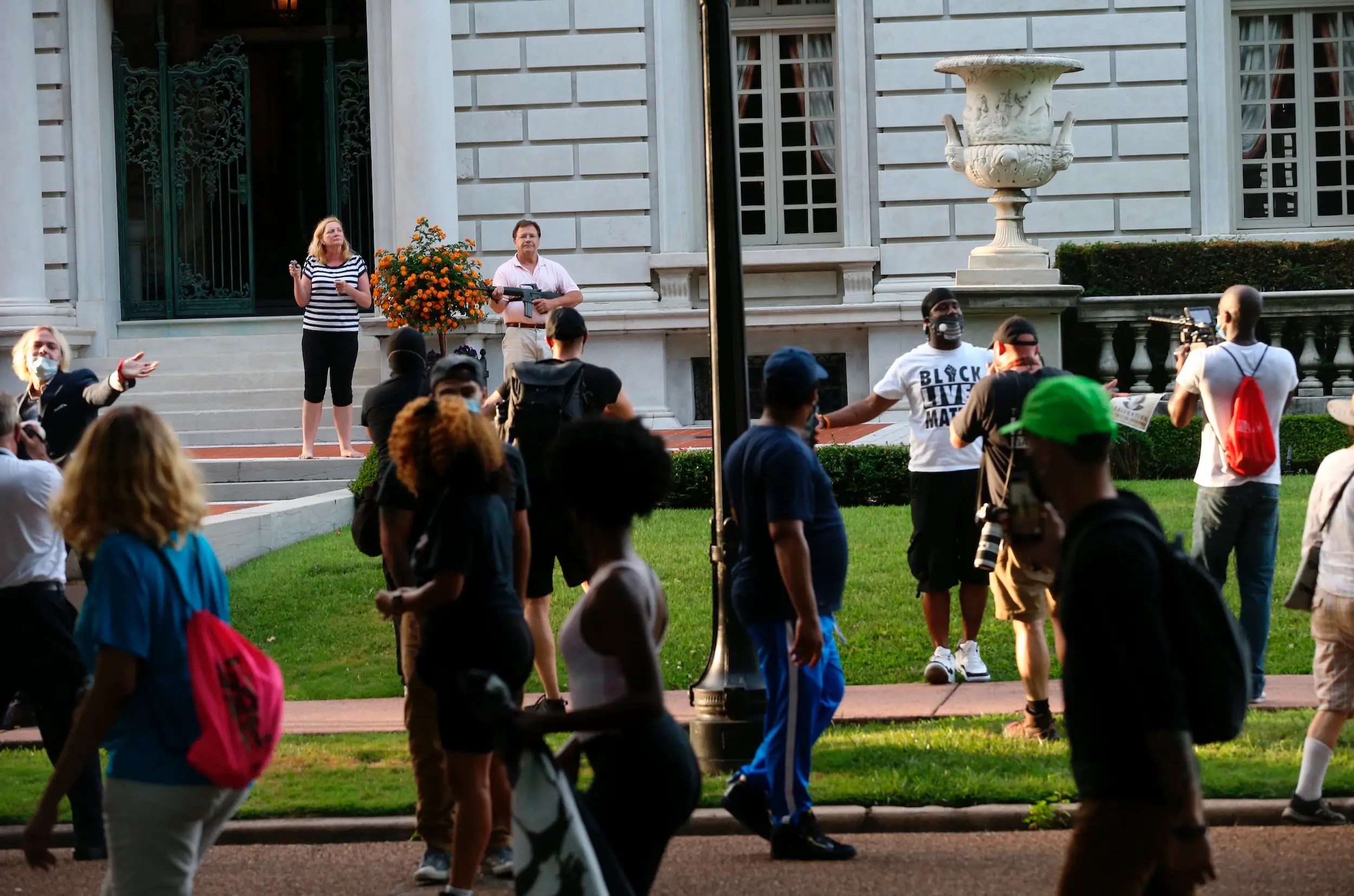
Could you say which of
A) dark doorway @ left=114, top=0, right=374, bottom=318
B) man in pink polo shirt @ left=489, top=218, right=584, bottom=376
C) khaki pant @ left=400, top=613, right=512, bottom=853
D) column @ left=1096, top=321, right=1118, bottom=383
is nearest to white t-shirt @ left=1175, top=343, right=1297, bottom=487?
khaki pant @ left=400, top=613, right=512, bottom=853

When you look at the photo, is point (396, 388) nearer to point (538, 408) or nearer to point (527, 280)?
point (538, 408)

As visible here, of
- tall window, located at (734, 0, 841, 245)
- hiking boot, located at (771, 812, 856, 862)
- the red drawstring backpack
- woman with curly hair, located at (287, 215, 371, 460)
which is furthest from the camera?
tall window, located at (734, 0, 841, 245)

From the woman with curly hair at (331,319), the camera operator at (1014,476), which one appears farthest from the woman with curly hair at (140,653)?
the woman with curly hair at (331,319)

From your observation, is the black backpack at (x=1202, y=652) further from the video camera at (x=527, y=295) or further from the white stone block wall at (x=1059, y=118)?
the white stone block wall at (x=1059, y=118)

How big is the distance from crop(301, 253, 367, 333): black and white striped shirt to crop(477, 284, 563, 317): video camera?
1.32 metres

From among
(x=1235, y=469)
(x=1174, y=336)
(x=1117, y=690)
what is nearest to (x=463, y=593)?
(x=1117, y=690)

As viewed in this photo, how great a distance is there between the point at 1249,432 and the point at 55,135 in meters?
16.1

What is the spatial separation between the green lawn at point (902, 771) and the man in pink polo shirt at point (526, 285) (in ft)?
21.9

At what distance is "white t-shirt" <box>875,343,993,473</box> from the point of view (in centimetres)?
967

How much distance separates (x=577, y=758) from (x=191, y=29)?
66.3 feet

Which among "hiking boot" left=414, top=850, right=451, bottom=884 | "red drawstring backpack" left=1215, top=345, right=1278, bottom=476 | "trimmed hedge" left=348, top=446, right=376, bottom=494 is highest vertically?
"red drawstring backpack" left=1215, top=345, right=1278, bottom=476

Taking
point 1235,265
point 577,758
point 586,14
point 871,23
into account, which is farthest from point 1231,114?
point 577,758

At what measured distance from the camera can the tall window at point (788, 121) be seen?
863 inches

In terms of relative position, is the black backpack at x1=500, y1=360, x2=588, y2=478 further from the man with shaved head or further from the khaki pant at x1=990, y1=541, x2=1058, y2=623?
the man with shaved head
